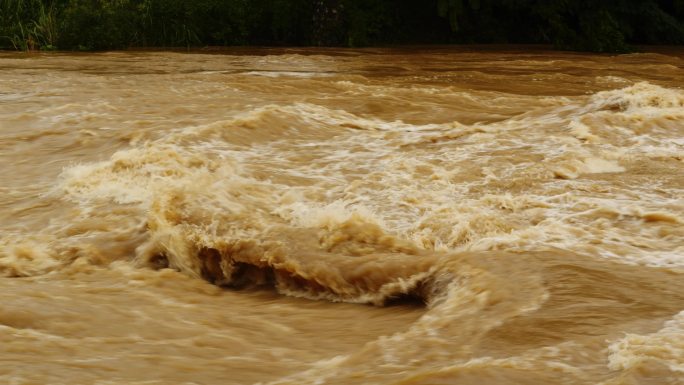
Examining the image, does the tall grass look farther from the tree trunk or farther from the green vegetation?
the tree trunk

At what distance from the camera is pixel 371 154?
24.2ft

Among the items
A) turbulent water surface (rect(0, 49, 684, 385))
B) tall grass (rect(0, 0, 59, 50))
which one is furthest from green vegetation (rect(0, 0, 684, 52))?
turbulent water surface (rect(0, 49, 684, 385))

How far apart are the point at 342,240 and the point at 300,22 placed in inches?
659

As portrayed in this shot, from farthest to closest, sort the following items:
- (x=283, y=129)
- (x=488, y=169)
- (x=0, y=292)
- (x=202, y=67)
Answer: (x=202, y=67), (x=283, y=129), (x=488, y=169), (x=0, y=292)

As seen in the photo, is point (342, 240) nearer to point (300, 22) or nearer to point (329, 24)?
point (329, 24)

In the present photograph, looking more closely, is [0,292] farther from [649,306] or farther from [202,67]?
[202,67]

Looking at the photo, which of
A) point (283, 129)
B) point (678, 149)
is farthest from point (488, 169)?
point (283, 129)

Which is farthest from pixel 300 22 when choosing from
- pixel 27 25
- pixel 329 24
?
pixel 27 25

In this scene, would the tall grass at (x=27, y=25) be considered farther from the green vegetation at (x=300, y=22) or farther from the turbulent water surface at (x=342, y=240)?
the turbulent water surface at (x=342, y=240)

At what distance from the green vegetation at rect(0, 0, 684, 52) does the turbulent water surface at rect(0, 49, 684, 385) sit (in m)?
10.1

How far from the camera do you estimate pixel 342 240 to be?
16.7 feet

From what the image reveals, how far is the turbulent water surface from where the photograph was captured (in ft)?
11.4

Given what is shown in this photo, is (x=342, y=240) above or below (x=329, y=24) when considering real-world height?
below

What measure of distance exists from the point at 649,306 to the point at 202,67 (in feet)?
37.4
